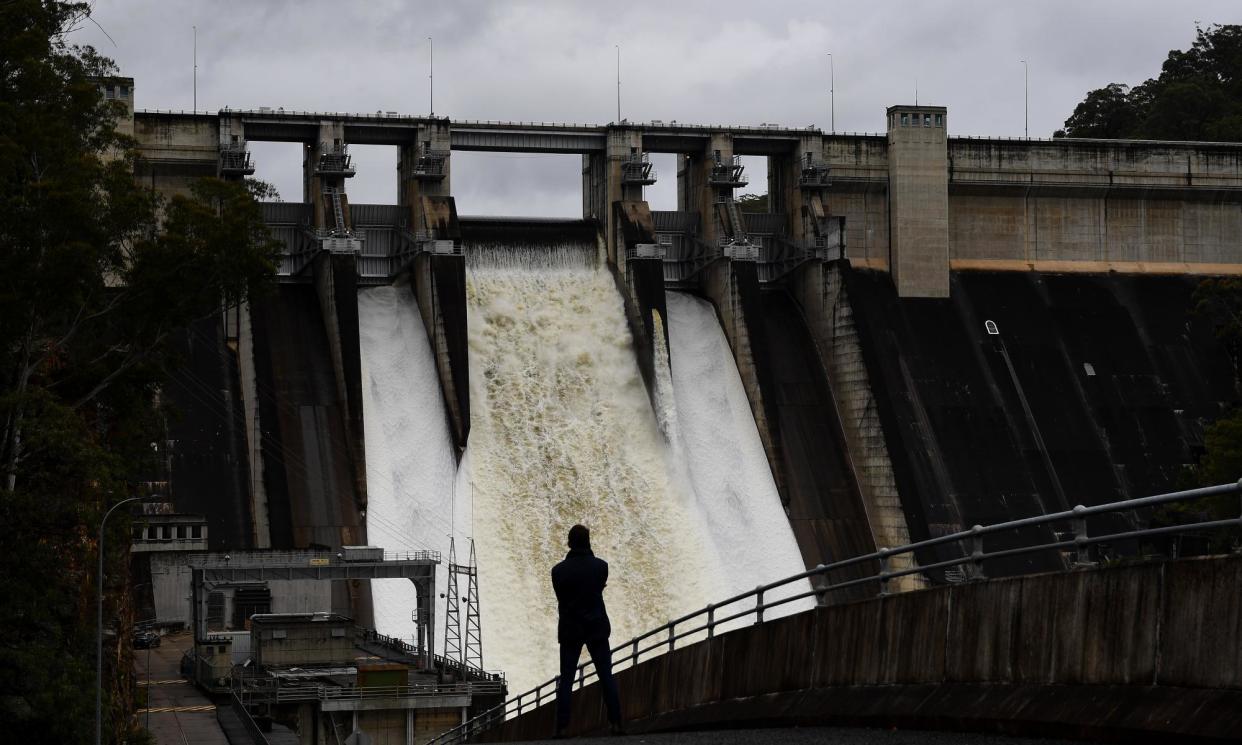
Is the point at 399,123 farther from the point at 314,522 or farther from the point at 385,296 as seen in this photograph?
the point at 314,522

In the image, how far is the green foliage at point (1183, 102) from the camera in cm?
8031

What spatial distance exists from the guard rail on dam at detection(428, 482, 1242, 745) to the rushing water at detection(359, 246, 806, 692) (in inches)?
1178

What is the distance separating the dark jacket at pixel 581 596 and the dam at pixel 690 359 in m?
30.7

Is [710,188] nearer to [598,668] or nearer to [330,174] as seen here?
[330,174]

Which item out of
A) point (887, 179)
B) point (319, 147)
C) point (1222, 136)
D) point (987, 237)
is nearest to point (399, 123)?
point (319, 147)

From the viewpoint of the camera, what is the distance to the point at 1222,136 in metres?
75.9

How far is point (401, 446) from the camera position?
160 feet

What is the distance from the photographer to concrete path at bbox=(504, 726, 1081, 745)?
1152cm

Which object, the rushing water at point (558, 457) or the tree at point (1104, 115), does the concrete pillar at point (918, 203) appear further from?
the tree at point (1104, 115)

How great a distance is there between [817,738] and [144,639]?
4150cm

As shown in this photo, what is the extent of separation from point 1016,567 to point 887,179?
14224 mm

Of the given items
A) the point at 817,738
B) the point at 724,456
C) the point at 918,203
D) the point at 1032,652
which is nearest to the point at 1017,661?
the point at 1032,652

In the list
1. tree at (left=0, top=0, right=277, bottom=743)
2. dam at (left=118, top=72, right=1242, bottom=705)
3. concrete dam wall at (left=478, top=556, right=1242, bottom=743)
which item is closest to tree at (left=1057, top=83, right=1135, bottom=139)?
dam at (left=118, top=72, right=1242, bottom=705)

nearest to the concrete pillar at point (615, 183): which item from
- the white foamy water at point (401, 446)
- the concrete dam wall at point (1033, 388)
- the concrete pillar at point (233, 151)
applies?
the white foamy water at point (401, 446)
